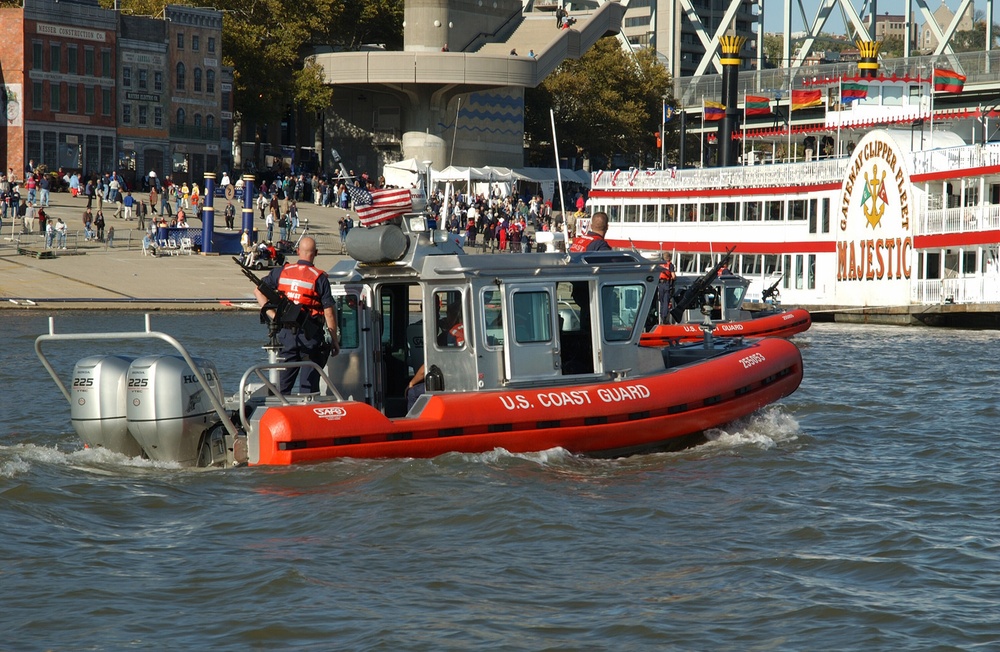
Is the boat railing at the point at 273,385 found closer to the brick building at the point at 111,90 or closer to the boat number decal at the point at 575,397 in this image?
the boat number decal at the point at 575,397

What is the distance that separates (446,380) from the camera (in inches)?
504

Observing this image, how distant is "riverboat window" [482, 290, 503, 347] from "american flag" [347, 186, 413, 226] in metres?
1.21

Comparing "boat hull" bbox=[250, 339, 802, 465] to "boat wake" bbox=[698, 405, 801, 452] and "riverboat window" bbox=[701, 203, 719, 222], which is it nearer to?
"boat wake" bbox=[698, 405, 801, 452]

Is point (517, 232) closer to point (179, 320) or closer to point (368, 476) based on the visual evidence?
point (179, 320)

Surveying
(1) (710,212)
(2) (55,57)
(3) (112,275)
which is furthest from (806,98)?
(2) (55,57)

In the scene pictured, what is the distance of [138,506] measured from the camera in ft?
36.3

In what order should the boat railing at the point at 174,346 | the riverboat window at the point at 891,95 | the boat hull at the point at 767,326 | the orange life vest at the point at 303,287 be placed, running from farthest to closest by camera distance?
the riverboat window at the point at 891,95 < the boat hull at the point at 767,326 < the orange life vest at the point at 303,287 < the boat railing at the point at 174,346

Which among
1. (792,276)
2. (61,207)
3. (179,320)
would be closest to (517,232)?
(792,276)

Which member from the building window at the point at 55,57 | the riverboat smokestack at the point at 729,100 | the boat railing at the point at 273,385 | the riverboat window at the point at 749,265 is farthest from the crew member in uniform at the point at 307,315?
the building window at the point at 55,57

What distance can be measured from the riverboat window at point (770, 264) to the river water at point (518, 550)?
24512mm

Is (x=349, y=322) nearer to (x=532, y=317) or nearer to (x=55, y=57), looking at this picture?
(x=532, y=317)

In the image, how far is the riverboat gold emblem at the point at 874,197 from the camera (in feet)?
116

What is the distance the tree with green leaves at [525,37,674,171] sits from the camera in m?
81.7

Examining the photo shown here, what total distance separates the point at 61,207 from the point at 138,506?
4218 cm
